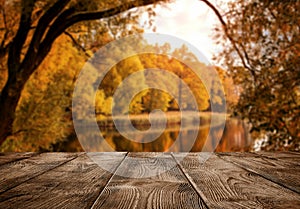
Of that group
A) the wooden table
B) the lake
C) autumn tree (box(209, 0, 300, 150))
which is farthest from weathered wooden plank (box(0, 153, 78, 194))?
the lake

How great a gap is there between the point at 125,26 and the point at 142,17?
19.3 inches

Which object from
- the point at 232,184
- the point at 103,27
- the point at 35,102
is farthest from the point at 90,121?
the point at 232,184

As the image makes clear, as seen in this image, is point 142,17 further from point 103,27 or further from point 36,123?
Answer: point 36,123

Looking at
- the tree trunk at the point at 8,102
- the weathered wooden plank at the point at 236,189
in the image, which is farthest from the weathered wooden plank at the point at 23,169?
the tree trunk at the point at 8,102

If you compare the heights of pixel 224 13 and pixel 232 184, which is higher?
pixel 224 13

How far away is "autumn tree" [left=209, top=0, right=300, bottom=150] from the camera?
464 cm

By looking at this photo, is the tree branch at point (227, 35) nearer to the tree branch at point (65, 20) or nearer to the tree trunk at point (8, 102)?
the tree branch at point (65, 20)

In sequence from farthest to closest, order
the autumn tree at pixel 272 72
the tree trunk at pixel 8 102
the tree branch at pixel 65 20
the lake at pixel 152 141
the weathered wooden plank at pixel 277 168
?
the lake at pixel 152 141 → the tree branch at pixel 65 20 → the tree trunk at pixel 8 102 → the autumn tree at pixel 272 72 → the weathered wooden plank at pixel 277 168

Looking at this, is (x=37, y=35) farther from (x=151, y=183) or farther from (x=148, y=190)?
(x=148, y=190)

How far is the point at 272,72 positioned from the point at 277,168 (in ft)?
10.5

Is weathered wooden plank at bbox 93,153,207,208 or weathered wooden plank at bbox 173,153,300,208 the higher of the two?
weathered wooden plank at bbox 93,153,207,208

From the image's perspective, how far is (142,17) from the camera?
7871 mm

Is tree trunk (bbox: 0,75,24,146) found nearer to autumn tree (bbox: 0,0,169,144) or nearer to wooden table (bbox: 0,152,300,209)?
autumn tree (bbox: 0,0,169,144)

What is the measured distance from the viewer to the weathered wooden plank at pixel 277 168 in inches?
59.2
